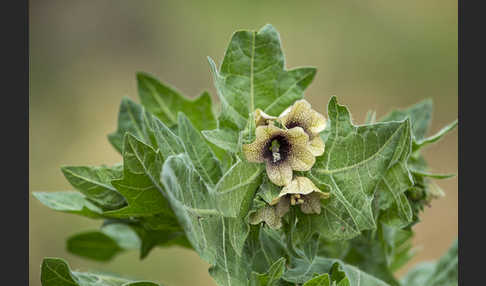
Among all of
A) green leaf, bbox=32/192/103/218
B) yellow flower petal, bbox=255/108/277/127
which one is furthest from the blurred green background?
yellow flower petal, bbox=255/108/277/127

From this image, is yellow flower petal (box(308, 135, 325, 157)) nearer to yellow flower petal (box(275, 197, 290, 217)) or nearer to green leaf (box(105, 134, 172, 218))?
yellow flower petal (box(275, 197, 290, 217))

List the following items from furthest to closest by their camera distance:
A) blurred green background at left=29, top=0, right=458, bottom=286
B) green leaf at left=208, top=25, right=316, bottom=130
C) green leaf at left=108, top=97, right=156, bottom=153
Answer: blurred green background at left=29, top=0, right=458, bottom=286
green leaf at left=108, top=97, right=156, bottom=153
green leaf at left=208, top=25, right=316, bottom=130

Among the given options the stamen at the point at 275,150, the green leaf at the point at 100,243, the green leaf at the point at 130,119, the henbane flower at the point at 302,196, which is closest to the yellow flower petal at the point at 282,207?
the henbane flower at the point at 302,196

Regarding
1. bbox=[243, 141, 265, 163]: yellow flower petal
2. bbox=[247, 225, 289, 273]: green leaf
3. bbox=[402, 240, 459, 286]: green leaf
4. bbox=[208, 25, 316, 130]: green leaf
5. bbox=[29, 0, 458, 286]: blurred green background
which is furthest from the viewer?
bbox=[29, 0, 458, 286]: blurred green background

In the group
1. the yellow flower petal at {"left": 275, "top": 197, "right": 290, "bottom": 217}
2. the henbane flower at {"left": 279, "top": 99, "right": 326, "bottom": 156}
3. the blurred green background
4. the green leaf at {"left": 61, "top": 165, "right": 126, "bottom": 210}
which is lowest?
the yellow flower petal at {"left": 275, "top": 197, "right": 290, "bottom": 217}

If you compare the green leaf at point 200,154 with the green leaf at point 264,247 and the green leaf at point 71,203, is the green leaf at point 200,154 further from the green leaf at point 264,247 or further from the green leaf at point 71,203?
the green leaf at point 71,203

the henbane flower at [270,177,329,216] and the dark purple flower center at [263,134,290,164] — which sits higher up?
the dark purple flower center at [263,134,290,164]
